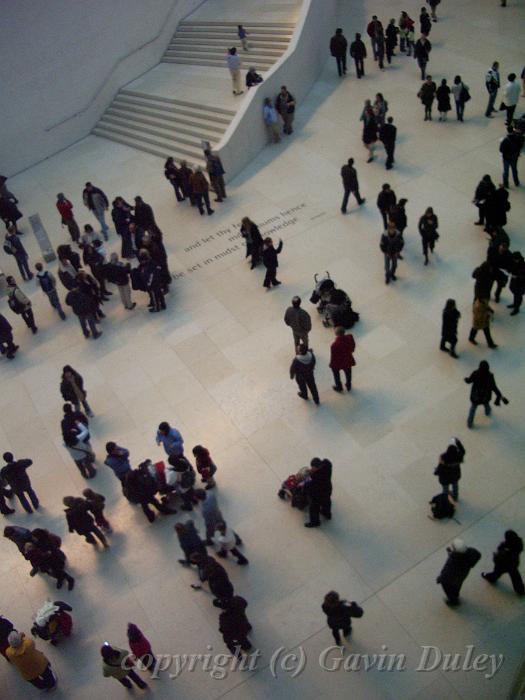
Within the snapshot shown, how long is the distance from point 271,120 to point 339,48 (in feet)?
14.5

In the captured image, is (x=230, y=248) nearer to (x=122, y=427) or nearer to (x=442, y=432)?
(x=122, y=427)

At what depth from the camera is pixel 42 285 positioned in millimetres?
12898

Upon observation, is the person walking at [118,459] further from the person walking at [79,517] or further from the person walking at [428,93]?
the person walking at [428,93]

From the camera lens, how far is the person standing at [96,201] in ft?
49.4

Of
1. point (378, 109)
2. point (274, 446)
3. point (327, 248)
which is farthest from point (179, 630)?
point (378, 109)

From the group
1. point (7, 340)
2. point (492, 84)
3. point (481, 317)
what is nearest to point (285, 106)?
point (492, 84)

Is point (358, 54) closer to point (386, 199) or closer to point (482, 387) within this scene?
point (386, 199)

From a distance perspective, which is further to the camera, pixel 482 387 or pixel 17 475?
pixel 17 475

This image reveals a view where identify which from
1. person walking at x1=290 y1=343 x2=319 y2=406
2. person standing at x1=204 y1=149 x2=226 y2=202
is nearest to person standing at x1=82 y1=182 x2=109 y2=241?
person standing at x1=204 y1=149 x2=226 y2=202

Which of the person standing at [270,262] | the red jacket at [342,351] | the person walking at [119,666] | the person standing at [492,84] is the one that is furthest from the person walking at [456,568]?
the person standing at [492,84]

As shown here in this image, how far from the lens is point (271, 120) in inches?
680

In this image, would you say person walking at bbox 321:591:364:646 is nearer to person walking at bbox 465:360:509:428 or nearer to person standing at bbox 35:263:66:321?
person walking at bbox 465:360:509:428

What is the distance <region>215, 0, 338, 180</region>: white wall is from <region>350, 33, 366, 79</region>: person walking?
1.34 meters

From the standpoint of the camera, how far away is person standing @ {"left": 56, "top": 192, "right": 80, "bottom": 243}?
1495 cm
